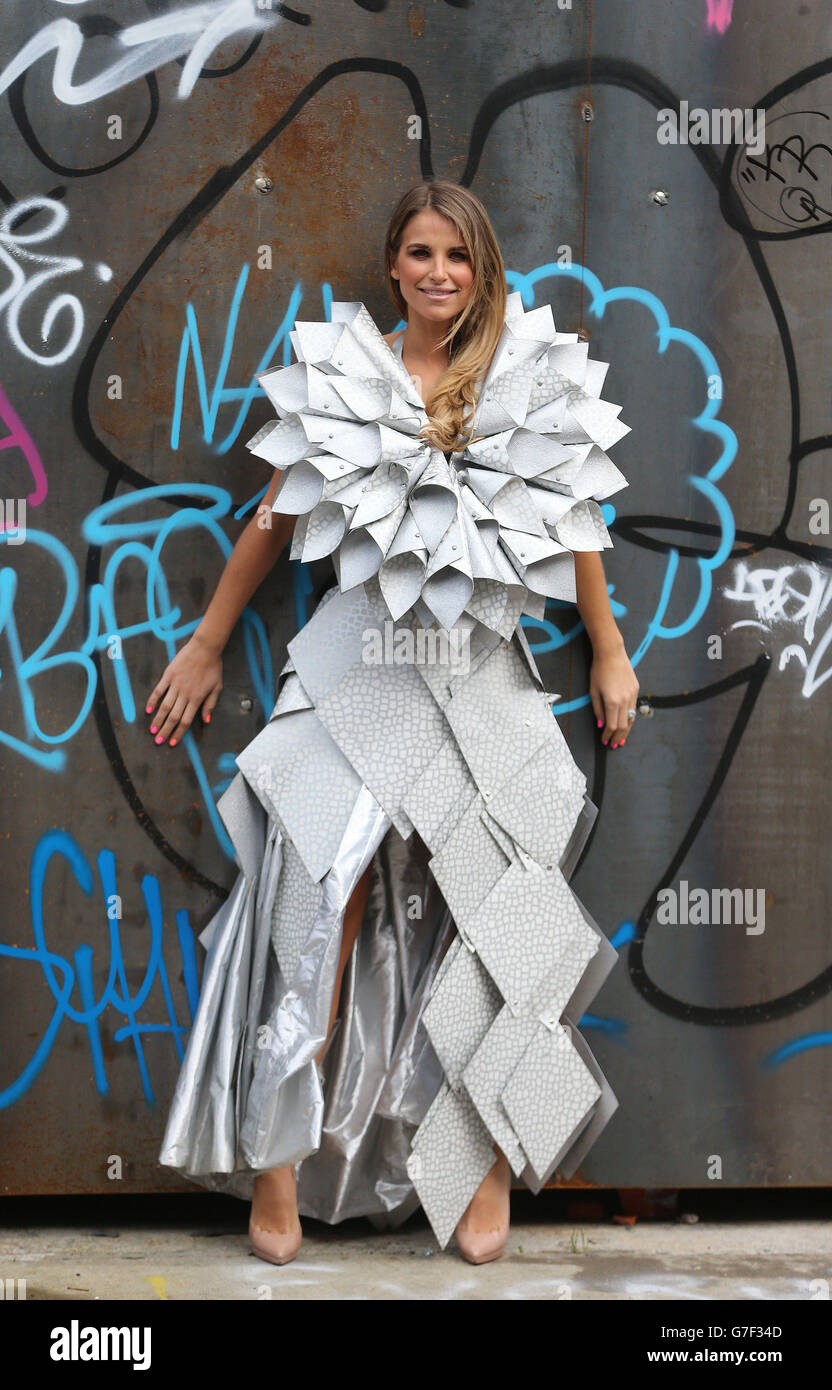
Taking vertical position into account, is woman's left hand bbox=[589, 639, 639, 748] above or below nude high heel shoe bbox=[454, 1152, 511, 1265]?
above

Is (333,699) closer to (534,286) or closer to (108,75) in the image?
(534,286)

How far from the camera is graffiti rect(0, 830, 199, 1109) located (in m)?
2.82

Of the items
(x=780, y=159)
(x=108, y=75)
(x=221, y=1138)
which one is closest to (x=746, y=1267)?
(x=221, y=1138)

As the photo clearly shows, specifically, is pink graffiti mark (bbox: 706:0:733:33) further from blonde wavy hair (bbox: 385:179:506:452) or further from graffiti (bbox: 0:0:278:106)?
graffiti (bbox: 0:0:278:106)

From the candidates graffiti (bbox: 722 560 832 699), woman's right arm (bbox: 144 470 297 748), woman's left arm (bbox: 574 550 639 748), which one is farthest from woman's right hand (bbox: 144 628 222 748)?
graffiti (bbox: 722 560 832 699)

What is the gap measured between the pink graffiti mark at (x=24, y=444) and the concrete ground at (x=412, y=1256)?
160cm

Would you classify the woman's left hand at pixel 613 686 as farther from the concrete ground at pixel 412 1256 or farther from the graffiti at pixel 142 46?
Answer: the graffiti at pixel 142 46

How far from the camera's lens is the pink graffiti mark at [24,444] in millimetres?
2793

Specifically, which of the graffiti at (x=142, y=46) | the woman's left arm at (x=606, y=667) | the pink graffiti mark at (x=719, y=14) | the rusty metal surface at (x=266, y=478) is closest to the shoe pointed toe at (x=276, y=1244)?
the rusty metal surface at (x=266, y=478)

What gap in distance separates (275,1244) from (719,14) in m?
2.77

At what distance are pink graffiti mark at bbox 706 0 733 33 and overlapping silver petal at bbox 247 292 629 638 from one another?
838 mm

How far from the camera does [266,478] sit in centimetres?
282

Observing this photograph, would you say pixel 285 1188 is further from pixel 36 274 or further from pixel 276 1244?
pixel 36 274

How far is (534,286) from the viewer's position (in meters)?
2.82
